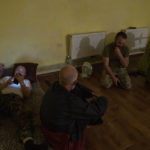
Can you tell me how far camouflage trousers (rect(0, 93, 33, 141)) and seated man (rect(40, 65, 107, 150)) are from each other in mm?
261

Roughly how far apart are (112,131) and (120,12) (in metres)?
2.39

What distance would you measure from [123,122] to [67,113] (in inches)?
35.8

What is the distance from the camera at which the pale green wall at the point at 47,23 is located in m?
2.12

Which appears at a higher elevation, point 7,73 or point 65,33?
point 65,33

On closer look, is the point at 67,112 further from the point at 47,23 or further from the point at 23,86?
the point at 47,23

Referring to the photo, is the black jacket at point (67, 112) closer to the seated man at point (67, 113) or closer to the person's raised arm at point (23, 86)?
the seated man at point (67, 113)

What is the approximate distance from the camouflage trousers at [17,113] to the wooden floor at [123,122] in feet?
1.93

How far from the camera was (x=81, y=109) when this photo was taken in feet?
3.49

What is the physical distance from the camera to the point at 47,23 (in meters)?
2.34

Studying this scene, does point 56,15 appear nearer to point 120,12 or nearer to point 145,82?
point 120,12

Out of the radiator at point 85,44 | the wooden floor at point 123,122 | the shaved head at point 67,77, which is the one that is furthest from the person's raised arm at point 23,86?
the radiator at point 85,44

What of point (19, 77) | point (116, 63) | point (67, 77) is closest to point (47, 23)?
point (19, 77)

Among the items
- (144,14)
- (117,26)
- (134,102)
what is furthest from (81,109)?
(144,14)

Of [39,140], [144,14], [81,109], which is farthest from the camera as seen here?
[144,14]
